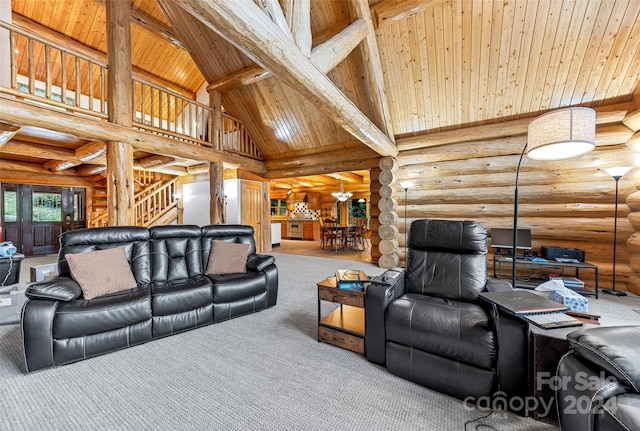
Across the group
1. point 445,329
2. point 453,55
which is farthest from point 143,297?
point 453,55

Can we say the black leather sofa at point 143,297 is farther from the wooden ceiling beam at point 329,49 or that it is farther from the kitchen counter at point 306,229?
the kitchen counter at point 306,229

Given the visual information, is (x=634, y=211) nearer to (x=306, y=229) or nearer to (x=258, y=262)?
(x=258, y=262)

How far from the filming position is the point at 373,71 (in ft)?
13.2

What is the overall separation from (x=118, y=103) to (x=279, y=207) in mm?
8960

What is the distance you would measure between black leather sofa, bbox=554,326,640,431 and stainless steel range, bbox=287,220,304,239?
33.8ft

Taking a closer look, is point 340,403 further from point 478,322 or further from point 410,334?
point 478,322

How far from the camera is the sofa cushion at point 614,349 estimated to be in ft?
Result: 3.43

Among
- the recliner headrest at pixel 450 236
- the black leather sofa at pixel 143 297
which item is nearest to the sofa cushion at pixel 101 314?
the black leather sofa at pixel 143 297

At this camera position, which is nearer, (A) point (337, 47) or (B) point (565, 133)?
(B) point (565, 133)

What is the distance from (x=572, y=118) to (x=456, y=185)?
3565 millimetres

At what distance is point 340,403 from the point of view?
1638 mm

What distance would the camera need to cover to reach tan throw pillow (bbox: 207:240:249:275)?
3174 millimetres

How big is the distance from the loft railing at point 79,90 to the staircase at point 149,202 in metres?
2.13

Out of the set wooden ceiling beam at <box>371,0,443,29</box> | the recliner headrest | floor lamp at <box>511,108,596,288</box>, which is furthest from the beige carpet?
wooden ceiling beam at <box>371,0,443,29</box>
